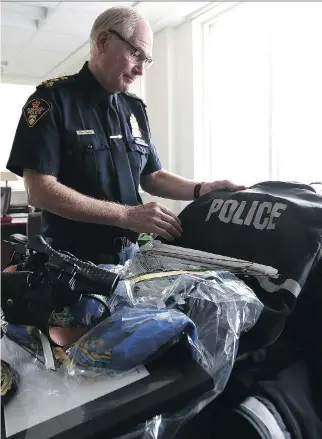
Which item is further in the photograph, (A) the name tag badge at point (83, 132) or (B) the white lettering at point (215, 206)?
(A) the name tag badge at point (83, 132)

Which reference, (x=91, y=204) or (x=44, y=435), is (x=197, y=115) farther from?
(x=44, y=435)

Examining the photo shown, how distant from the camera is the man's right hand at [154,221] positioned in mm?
856

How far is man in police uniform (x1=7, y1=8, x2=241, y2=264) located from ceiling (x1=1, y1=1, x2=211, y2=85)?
2106 millimetres

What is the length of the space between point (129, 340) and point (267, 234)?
33cm

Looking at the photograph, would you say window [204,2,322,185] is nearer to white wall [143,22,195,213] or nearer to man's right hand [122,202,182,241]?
white wall [143,22,195,213]

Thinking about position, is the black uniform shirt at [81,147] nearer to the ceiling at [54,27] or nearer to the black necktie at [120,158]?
the black necktie at [120,158]

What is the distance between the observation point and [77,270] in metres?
0.55

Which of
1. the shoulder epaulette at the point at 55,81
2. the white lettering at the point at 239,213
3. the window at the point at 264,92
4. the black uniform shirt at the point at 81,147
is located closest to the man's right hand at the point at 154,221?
the white lettering at the point at 239,213

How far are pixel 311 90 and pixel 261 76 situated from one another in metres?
0.48

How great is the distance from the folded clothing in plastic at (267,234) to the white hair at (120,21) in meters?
0.53

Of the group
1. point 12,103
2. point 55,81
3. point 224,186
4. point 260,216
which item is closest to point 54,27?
point 12,103

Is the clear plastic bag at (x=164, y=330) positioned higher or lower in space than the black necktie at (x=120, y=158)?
lower

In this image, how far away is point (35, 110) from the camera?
3.54 ft

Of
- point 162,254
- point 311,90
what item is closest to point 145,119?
point 162,254
